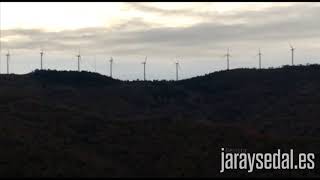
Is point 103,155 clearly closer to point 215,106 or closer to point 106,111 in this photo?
point 106,111

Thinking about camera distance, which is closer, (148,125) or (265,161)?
(265,161)

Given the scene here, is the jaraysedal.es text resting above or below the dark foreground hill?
below

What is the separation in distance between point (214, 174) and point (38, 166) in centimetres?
1202

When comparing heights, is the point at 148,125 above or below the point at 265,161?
above

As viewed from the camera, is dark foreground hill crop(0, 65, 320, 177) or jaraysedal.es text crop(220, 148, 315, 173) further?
dark foreground hill crop(0, 65, 320, 177)

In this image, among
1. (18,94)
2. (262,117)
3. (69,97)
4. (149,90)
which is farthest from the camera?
(149,90)

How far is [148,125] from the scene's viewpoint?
5144 cm

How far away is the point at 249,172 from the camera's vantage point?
37.1 metres

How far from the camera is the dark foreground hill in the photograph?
38.6 m

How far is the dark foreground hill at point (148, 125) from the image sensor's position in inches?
1518

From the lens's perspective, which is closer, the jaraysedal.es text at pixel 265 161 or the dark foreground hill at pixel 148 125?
the jaraysedal.es text at pixel 265 161

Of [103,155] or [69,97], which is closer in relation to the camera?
[103,155]

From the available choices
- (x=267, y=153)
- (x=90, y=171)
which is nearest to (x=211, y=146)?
(x=267, y=153)

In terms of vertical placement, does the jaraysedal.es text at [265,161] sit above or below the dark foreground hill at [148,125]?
below
